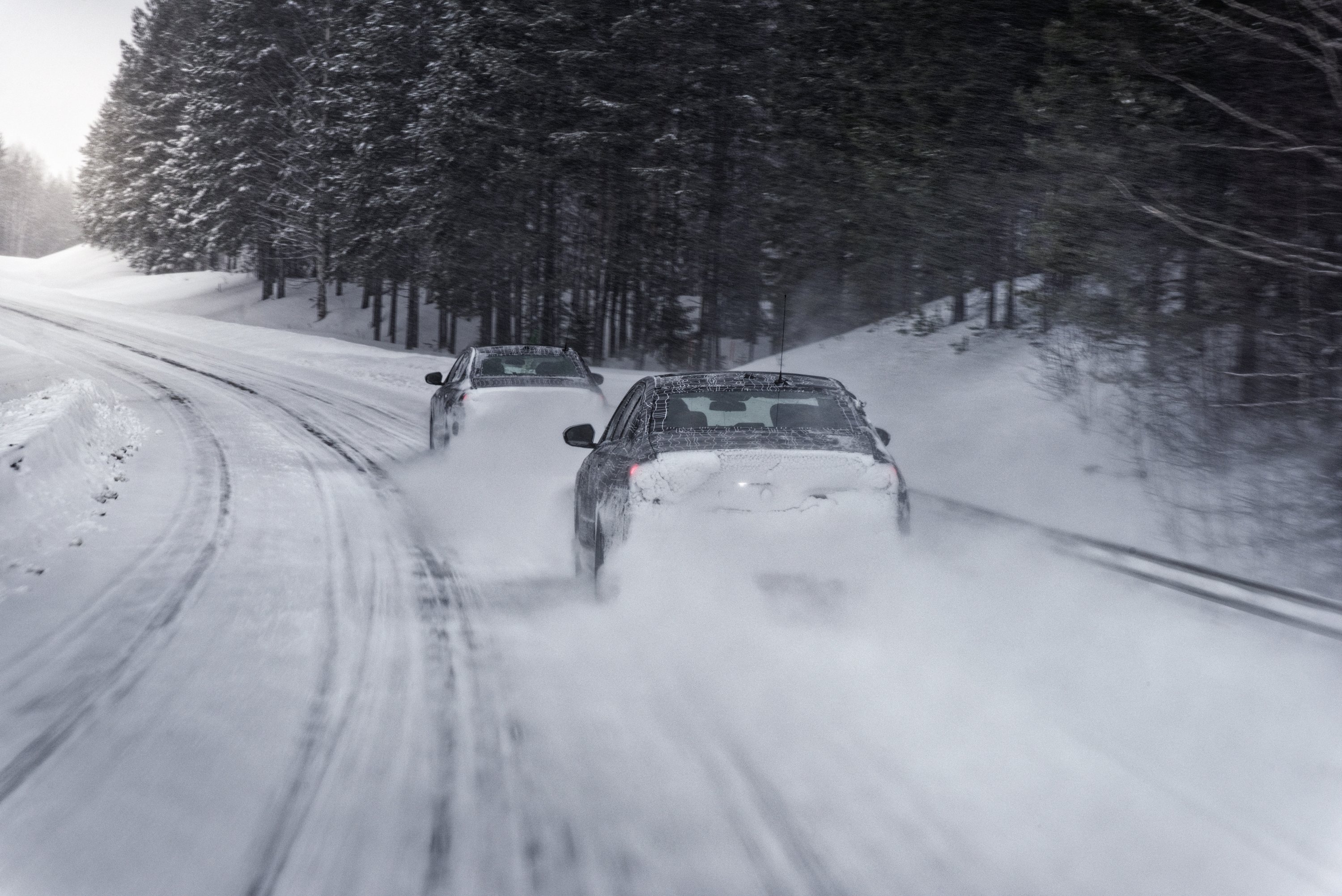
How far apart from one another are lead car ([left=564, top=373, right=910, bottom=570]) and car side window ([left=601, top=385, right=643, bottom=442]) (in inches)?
1.8

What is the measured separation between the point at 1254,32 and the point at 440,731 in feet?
23.6

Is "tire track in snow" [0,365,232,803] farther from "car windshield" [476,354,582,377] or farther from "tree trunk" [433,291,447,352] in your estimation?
"tree trunk" [433,291,447,352]

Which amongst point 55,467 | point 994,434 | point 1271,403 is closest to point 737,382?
point 1271,403

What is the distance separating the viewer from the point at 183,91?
5719 cm

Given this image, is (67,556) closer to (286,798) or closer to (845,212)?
(286,798)

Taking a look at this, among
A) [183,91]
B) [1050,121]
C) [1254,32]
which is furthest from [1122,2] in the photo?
[183,91]

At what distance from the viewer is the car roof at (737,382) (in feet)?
22.6

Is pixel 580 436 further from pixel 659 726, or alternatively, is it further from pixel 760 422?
pixel 659 726

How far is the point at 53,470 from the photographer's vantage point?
1095 cm

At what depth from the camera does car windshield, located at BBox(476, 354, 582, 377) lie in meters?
12.8

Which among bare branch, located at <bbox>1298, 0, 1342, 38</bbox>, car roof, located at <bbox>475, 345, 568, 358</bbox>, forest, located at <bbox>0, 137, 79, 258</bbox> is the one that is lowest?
car roof, located at <bbox>475, 345, 568, 358</bbox>

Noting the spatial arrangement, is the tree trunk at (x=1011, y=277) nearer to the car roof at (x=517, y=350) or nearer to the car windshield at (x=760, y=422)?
the car roof at (x=517, y=350)

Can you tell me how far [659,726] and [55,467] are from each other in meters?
8.73

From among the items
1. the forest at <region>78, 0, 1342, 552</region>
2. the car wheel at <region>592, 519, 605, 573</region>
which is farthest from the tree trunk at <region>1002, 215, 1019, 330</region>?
the car wheel at <region>592, 519, 605, 573</region>
